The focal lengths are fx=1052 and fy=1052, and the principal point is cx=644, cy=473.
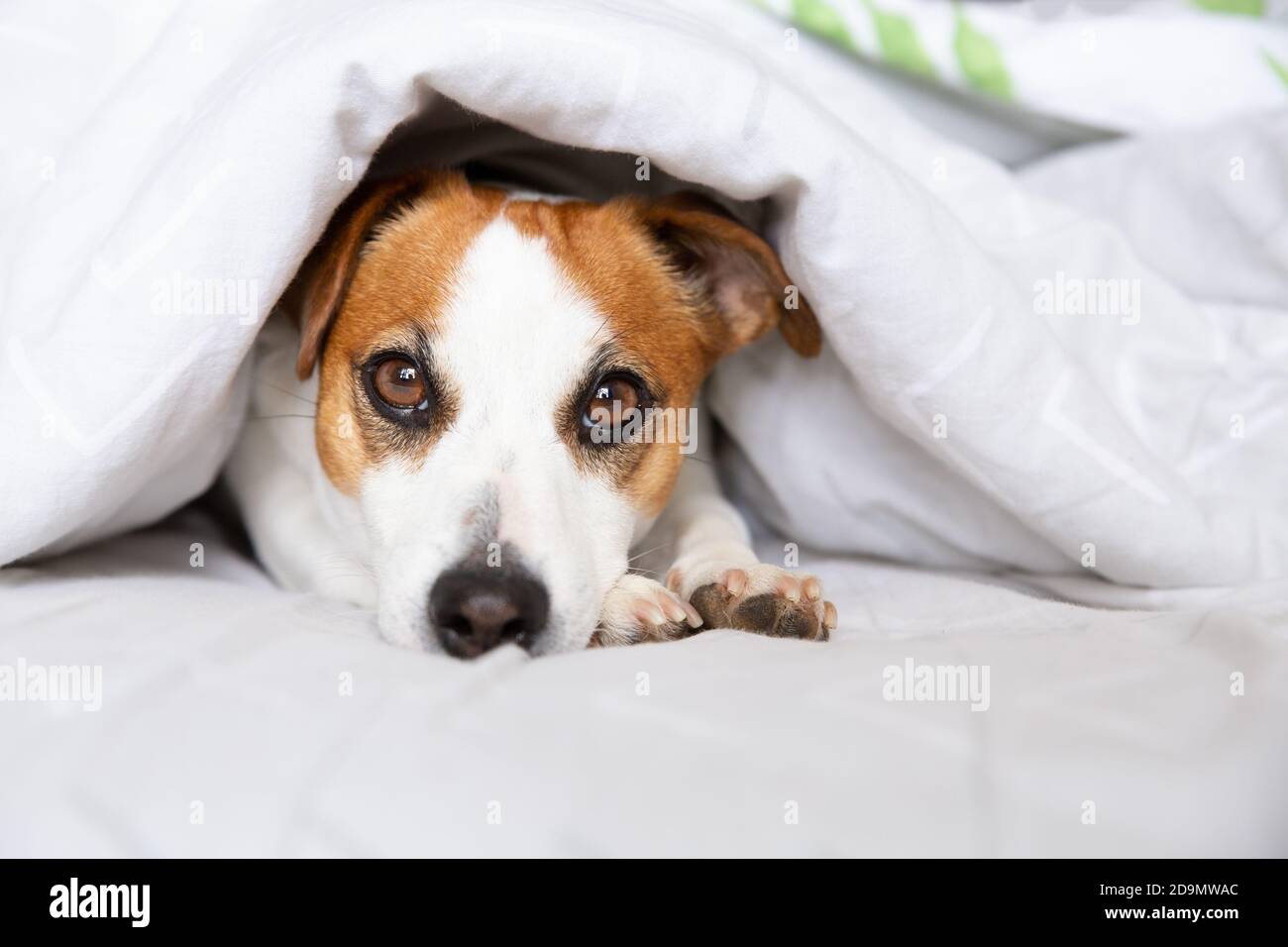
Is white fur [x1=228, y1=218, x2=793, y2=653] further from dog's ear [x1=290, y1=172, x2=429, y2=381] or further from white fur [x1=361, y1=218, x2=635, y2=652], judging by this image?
dog's ear [x1=290, y1=172, x2=429, y2=381]

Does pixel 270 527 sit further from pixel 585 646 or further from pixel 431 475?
pixel 585 646

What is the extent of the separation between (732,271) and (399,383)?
1.86ft

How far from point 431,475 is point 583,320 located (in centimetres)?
28

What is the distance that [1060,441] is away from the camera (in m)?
1.39

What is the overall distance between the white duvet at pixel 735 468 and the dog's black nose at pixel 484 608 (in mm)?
75

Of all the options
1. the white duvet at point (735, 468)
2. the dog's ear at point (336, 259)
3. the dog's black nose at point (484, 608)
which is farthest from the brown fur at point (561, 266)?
the dog's black nose at point (484, 608)

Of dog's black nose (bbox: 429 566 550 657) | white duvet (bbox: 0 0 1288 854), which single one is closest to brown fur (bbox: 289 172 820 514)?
white duvet (bbox: 0 0 1288 854)

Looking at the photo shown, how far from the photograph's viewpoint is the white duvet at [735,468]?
83 centimetres

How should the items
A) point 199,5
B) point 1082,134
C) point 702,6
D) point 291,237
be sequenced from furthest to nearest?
1. point 1082,134
2. point 702,6
3. point 199,5
4. point 291,237

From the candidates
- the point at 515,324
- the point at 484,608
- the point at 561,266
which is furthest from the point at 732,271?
the point at 484,608

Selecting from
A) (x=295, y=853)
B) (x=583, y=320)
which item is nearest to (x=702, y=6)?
(x=583, y=320)

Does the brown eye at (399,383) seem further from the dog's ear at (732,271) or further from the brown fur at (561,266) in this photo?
the dog's ear at (732,271)

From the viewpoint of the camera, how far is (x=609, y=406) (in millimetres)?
1407

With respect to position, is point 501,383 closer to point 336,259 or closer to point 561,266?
point 561,266
